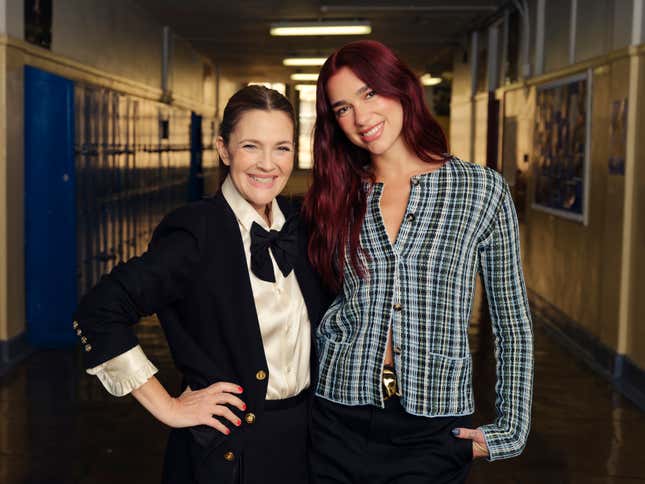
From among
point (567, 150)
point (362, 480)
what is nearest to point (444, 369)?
point (362, 480)

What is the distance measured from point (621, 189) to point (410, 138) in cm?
394

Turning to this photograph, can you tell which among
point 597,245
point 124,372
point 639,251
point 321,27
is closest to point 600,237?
point 597,245

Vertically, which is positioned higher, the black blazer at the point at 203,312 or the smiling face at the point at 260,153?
the smiling face at the point at 260,153

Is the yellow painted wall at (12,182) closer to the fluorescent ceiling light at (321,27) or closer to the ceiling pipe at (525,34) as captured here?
the ceiling pipe at (525,34)

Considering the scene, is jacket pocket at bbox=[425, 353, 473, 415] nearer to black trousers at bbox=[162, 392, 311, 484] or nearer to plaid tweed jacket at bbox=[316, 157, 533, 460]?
plaid tweed jacket at bbox=[316, 157, 533, 460]

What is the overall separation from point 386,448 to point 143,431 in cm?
277

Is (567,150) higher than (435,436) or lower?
higher

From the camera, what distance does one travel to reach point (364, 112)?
1862 mm

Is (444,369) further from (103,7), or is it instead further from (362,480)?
(103,7)

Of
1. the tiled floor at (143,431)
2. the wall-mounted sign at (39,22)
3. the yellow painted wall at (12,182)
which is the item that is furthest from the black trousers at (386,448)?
the wall-mounted sign at (39,22)

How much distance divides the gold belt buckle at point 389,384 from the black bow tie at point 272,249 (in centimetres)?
30

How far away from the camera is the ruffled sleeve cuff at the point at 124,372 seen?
1686 mm

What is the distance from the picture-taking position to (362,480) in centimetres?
180

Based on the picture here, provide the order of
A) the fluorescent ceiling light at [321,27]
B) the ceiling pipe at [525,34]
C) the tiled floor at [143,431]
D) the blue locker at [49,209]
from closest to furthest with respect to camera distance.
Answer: the tiled floor at [143,431] → the blue locker at [49,209] → the ceiling pipe at [525,34] → the fluorescent ceiling light at [321,27]
